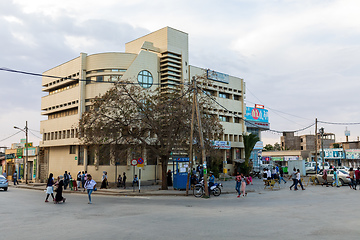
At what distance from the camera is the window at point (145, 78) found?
38188 millimetres

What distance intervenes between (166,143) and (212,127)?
13.6 feet

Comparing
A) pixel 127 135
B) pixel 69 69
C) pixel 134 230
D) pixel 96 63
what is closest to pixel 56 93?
pixel 69 69

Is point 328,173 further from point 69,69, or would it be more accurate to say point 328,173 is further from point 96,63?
point 69,69

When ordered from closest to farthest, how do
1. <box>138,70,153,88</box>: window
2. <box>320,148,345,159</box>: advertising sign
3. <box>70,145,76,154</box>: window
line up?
<box>138,70,153,88</box>: window
<box>70,145,76,154</box>: window
<box>320,148,345,159</box>: advertising sign

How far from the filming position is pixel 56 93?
142 feet

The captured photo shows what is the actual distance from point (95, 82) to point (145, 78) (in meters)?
5.95

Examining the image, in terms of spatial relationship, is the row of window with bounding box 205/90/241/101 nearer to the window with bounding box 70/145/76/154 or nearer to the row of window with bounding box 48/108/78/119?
the row of window with bounding box 48/108/78/119

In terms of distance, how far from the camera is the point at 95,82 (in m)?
37.3

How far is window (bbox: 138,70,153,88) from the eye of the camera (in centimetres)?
3819

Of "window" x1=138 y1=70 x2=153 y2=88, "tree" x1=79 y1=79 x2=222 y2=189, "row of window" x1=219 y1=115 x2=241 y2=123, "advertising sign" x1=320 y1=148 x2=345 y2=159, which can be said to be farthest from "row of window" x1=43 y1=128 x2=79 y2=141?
"advertising sign" x1=320 y1=148 x2=345 y2=159

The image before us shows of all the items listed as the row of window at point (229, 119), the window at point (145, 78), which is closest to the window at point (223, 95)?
the row of window at point (229, 119)

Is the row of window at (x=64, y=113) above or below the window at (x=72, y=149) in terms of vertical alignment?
above

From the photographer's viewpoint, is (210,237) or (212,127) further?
(212,127)

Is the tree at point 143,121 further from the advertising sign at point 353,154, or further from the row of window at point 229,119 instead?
the advertising sign at point 353,154
